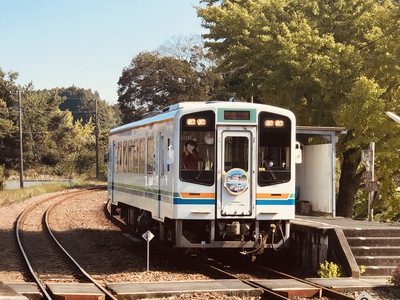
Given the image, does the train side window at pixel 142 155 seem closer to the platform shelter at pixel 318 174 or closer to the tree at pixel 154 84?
the platform shelter at pixel 318 174

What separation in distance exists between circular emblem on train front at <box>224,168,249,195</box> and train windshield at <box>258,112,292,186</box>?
1.04 feet

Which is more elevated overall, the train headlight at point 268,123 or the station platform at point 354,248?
the train headlight at point 268,123

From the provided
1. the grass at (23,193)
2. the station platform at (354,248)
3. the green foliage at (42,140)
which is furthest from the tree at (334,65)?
the green foliage at (42,140)

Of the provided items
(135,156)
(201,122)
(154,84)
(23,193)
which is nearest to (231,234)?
(201,122)

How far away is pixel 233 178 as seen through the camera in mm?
13648

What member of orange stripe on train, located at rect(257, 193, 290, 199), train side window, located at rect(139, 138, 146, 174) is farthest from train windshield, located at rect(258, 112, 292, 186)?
train side window, located at rect(139, 138, 146, 174)

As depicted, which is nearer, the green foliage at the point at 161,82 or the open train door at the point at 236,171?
the open train door at the point at 236,171

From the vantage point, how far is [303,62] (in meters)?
25.2

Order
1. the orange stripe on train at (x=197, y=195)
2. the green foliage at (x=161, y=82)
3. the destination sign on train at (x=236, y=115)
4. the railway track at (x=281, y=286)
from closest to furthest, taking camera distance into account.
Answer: the railway track at (x=281, y=286), the orange stripe on train at (x=197, y=195), the destination sign on train at (x=236, y=115), the green foliage at (x=161, y=82)

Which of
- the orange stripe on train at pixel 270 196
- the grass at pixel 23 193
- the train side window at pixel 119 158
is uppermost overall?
the train side window at pixel 119 158

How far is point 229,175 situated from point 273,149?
1.04 metres

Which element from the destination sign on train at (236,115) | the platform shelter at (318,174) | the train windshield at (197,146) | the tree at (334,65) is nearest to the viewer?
the train windshield at (197,146)

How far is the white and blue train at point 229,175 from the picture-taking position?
13586 millimetres

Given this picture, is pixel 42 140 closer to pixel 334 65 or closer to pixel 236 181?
pixel 334 65
